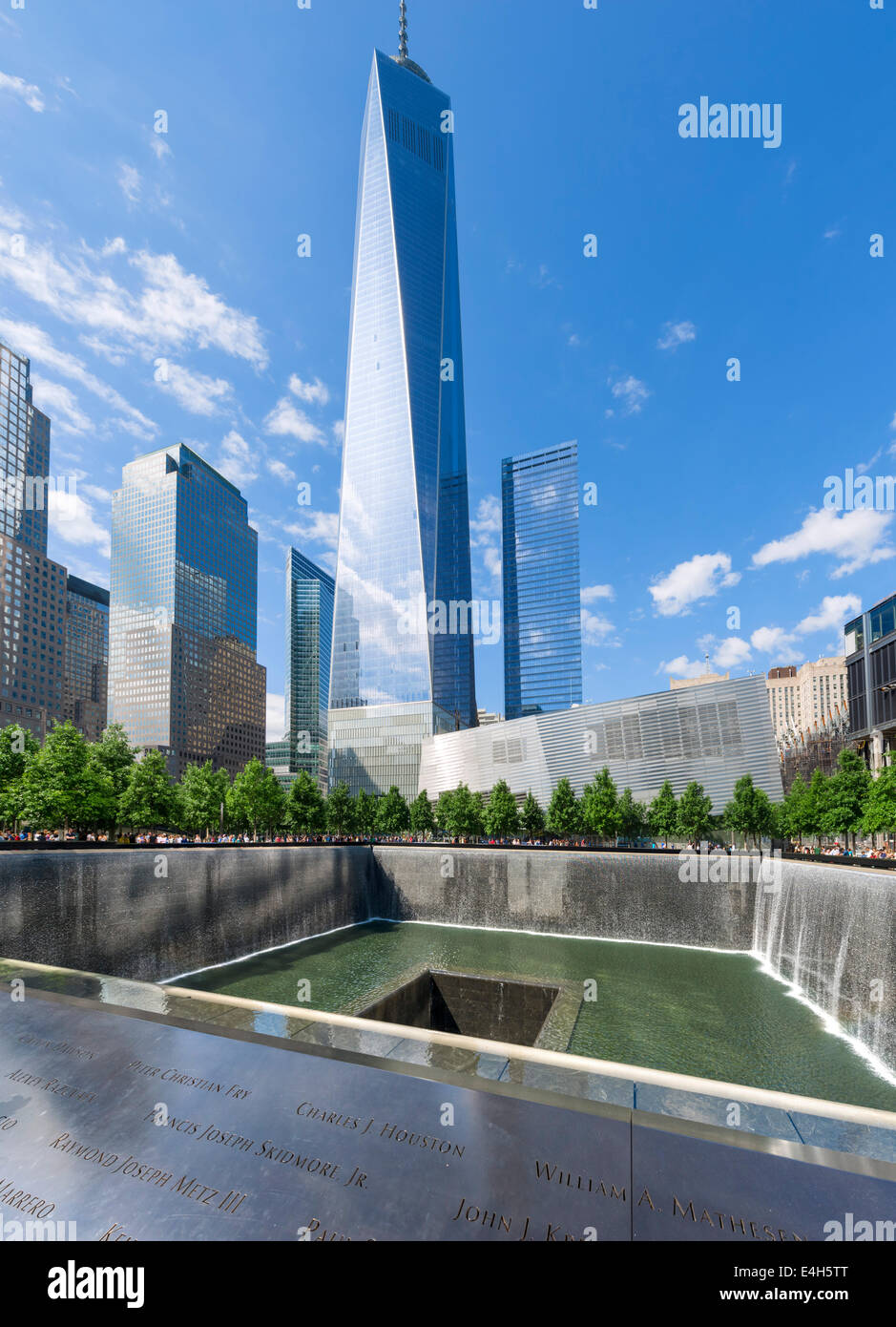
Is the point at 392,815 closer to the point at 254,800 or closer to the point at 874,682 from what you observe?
the point at 254,800

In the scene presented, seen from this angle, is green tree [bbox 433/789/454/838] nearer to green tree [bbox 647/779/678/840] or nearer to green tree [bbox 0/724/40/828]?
green tree [bbox 647/779/678/840]

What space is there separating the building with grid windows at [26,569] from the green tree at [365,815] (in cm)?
7218

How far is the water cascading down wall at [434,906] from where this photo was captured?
21.6 m

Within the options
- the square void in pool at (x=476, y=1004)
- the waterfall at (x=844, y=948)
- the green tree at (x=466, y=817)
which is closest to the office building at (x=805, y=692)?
the green tree at (x=466, y=817)

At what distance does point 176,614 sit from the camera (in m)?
155

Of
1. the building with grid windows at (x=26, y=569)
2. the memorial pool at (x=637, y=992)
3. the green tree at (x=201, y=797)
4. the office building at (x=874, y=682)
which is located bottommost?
the memorial pool at (x=637, y=992)

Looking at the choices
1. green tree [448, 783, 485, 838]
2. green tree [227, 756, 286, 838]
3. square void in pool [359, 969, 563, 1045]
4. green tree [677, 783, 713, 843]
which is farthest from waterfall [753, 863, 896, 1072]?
green tree [227, 756, 286, 838]

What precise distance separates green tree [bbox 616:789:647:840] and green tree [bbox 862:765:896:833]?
2426 cm

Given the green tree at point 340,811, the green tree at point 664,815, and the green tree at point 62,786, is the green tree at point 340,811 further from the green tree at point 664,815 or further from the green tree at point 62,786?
the green tree at point 62,786

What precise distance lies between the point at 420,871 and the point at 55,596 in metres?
116

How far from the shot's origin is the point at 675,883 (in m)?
35.8

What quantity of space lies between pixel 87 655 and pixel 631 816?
156024 mm

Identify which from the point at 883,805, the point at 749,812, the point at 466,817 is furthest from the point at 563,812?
the point at 883,805
